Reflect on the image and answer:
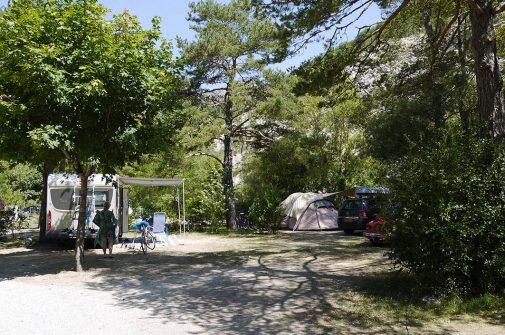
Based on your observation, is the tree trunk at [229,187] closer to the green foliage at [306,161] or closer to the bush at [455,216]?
the green foliage at [306,161]

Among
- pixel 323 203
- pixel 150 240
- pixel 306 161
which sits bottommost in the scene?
pixel 150 240

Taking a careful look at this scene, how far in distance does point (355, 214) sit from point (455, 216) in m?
12.7

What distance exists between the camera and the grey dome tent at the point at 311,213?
2264 centimetres

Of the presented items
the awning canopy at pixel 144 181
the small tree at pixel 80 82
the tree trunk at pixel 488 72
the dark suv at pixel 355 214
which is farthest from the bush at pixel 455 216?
the dark suv at pixel 355 214

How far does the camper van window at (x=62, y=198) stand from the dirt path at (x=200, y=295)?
2631 mm

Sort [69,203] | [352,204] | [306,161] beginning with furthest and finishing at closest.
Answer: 1. [306,161]
2. [352,204]
3. [69,203]

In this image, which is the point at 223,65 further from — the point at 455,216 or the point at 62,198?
the point at 455,216

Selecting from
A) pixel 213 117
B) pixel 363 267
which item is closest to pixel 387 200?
pixel 363 267

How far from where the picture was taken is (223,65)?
22.0m

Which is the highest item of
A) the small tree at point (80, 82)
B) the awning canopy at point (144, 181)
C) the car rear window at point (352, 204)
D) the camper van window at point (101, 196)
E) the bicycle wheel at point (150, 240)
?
the small tree at point (80, 82)

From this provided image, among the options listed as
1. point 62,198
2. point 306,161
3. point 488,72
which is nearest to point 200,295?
point 488,72

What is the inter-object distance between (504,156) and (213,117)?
52.5 ft

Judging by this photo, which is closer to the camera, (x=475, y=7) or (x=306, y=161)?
(x=475, y=7)

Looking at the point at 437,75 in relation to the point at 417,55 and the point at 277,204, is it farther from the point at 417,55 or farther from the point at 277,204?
the point at 277,204
